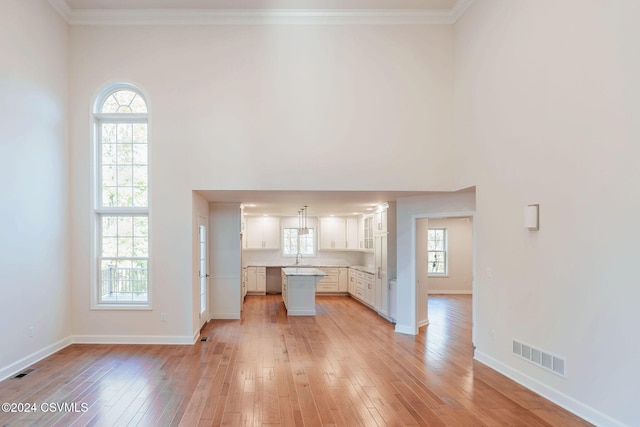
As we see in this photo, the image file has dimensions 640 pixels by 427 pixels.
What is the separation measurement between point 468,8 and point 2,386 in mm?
7244

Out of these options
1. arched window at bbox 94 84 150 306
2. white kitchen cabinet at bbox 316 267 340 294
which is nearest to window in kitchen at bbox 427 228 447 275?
white kitchen cabinet at bbox 316 267 340 294

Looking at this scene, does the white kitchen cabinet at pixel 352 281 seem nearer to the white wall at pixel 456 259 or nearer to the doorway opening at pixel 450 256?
the doorway opening at pixel 450 256

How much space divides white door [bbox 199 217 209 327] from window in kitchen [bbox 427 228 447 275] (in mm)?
7391

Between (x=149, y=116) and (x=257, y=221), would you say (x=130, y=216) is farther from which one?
(x=257, y=221)

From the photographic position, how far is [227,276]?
7406 millimetres

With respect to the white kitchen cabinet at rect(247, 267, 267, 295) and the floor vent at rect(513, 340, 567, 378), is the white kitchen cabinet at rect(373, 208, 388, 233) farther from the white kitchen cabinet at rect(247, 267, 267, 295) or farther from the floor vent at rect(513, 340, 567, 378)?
the white kitchen cabinet at rect(247, 267, 267, 295)

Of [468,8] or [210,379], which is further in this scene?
[468,8]

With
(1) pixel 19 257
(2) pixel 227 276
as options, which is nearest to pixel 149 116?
(1) pixel 19 257

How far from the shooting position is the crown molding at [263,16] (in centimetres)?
562

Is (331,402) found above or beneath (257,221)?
beneath

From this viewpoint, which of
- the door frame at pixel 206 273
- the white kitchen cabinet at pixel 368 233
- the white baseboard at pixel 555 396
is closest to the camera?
the white baseboard at pixel 555 396

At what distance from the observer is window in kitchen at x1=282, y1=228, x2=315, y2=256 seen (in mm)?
11773

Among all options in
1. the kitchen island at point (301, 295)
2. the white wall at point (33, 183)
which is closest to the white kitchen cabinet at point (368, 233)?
the kitchen island at point (301, 295)

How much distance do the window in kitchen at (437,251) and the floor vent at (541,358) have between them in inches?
309
